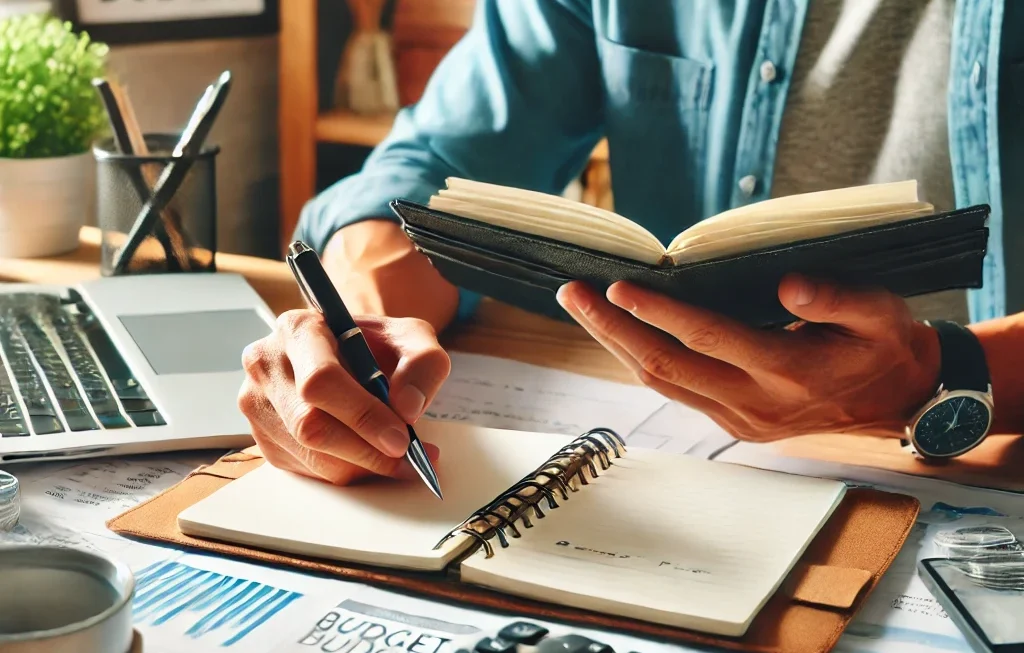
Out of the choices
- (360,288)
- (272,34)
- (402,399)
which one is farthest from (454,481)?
(272,34)

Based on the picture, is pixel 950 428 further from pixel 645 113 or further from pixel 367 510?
pixel 645 113

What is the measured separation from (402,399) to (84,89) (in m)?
0.80

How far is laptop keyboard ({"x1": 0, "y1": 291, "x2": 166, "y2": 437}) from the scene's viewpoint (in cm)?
77

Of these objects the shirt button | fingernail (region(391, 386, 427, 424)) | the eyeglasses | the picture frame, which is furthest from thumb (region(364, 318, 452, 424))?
the picture frame

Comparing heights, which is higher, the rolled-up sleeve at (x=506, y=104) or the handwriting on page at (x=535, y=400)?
the rolled-up sleeve at (x=506, y=104)

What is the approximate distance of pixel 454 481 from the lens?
704 millimetres

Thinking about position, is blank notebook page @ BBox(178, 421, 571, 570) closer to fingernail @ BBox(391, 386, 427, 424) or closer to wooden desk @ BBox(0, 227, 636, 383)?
fingernail @ BBox(391, 386, 427, 424)

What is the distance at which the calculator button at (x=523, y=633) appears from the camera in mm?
517

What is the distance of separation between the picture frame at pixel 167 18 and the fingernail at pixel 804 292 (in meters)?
1.45

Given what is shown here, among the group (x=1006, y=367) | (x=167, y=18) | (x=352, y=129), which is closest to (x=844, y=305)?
(x=1006, y=367)

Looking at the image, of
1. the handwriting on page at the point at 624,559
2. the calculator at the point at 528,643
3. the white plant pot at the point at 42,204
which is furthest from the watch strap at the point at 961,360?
the white plant pot at the point at 42,204

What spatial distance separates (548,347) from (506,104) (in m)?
0.39

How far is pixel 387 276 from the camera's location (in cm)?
108

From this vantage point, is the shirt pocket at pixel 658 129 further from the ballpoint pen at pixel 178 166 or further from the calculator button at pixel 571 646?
the calculator button at pixel 571 646
